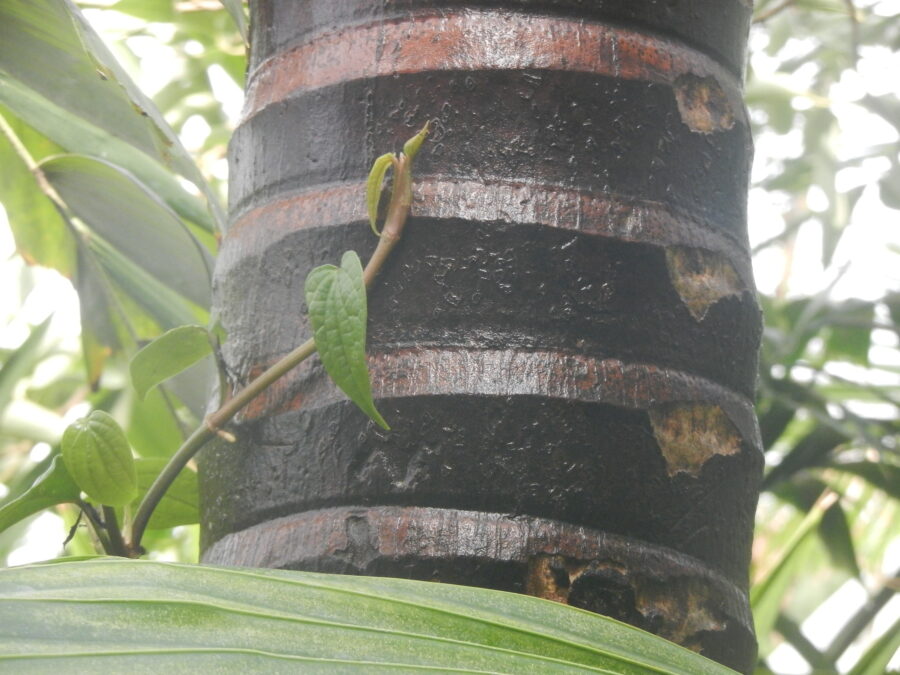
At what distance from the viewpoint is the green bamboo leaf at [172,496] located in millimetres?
557

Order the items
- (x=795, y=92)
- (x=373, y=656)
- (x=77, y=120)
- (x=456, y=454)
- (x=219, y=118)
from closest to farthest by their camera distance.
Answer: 1. (x=373, y=656)
2. (x=456, y=454)
3. (x=77, y=120)
4. (x=795, y=92)
5. (x=219, y=118)

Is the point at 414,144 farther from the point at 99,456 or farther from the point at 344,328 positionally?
the point at 99,456

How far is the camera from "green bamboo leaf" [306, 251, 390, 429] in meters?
0.39

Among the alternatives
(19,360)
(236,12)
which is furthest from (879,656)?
(19,360)

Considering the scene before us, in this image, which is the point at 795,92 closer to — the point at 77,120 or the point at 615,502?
the point at 77,120

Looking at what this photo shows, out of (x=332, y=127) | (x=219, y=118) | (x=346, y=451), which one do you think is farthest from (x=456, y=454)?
(x=219, y=118)

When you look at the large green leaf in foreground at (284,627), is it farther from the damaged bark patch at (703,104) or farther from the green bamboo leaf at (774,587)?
the green bamboo leaf at (774,587)

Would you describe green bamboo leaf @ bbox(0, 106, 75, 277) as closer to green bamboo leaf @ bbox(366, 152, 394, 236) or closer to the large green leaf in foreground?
green bamboo leaf @ bbox(366, 152, 394, 236)

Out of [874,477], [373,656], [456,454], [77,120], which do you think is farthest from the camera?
[874,477]

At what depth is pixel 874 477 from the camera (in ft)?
4.38

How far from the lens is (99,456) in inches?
17.3

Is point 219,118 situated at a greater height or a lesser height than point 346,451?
greater

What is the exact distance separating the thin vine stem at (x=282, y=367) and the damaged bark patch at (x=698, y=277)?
0.38ft

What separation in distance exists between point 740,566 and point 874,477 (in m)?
0.97
